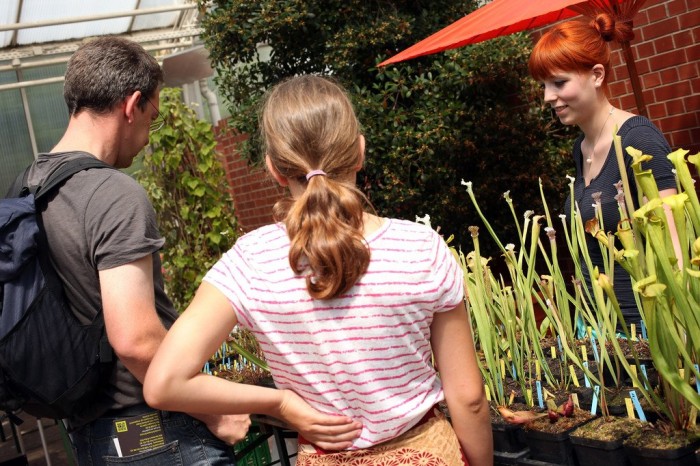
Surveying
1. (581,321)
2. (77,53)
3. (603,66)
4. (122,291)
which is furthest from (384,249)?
(603,66)

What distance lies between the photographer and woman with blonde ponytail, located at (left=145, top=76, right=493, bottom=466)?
1393 millimetres

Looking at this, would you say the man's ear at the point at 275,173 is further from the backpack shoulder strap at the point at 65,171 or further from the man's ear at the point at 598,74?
the man's ear at the point at 598,74

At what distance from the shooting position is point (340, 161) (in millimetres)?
1466

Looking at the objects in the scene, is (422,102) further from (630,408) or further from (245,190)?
(245,190)

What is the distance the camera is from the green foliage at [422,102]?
4621mm

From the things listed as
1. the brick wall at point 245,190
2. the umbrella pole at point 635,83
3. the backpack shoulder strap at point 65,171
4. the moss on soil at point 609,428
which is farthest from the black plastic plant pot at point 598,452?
the brick wall at point 245,190

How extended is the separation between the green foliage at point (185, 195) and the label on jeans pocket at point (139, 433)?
4868 mm

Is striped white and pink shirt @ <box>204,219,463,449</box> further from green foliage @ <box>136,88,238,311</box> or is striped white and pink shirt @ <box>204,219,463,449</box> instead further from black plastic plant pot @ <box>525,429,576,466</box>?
green foliage @ <box>136,88,238,311</box>

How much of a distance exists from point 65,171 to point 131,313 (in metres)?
0.38

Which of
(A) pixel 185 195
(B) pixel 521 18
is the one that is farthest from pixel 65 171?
(A) pixel 185 195

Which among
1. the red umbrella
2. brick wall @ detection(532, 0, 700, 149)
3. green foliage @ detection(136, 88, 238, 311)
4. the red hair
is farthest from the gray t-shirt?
green foliage @ detection(136, 88, 238, 311)

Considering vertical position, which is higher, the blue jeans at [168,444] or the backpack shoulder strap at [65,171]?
the backpack shoulder strap at [65,171]

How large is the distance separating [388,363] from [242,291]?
29 cm

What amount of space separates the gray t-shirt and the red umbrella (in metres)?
1.73
